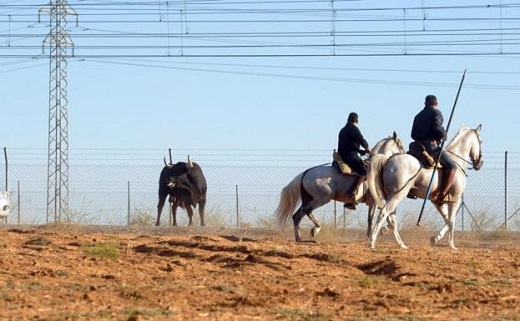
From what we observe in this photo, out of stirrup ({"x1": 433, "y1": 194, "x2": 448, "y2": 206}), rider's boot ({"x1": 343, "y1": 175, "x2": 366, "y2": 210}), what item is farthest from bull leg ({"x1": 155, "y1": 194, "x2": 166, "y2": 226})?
stirrup ({"x1": 433, "y1": 194, "x2": 448, "y2": 206})

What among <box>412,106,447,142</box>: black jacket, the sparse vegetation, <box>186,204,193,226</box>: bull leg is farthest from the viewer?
<box>186,204,193,226</box>: bull leg

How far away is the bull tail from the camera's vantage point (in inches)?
893

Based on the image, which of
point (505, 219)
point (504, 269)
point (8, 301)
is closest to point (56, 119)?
point (505, 219)

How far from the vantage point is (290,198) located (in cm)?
2283

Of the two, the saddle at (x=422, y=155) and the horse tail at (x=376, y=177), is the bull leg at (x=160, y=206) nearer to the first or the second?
the horse tail at (x=376, y=177)

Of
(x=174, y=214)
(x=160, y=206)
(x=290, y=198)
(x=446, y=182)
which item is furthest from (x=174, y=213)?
(x=446, y=182)

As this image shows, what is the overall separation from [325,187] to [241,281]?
8714 millimetres

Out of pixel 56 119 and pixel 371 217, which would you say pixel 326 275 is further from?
pixel 56 119

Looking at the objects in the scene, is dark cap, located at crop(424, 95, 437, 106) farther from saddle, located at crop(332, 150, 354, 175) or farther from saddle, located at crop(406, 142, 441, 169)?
saddle, located at crop(332, 150, 354, 175)

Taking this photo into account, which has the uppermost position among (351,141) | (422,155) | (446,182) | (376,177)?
(351,141)

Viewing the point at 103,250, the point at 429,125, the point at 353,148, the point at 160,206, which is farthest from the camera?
the point at 160,206

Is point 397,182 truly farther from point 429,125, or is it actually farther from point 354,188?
point 354,188

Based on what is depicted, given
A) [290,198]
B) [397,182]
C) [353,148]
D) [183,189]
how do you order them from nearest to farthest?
[397,182], [353,148], [290,198], [183,189]

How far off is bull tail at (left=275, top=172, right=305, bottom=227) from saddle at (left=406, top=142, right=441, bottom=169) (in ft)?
8.10
